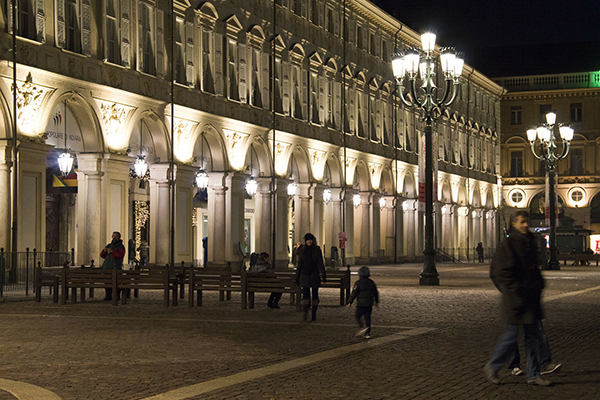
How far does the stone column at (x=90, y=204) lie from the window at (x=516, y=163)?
2652 inches

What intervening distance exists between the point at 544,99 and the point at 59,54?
227 feet

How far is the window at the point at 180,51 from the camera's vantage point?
36844mm

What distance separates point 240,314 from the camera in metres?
19.7

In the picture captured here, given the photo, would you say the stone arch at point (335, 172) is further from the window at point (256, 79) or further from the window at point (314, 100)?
the window at point (256, 79)

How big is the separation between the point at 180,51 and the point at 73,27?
679 centimetres

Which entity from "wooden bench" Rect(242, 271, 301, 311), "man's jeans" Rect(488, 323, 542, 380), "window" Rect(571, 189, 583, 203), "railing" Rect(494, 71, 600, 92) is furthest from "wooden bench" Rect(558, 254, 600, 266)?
"man's jeans" Rect(488, 323, 542, 380)

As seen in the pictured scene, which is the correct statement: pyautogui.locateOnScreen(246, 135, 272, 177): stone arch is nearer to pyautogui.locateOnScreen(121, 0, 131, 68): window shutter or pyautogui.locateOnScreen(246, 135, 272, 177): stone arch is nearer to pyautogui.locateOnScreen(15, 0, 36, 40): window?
pyautogui.locateOnScreen(121, 0, 131, 68): window shutter

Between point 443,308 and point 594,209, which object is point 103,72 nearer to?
point 443,308

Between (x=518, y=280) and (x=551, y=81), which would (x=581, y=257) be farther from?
(x=518, y=280)

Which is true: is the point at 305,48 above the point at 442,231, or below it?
above

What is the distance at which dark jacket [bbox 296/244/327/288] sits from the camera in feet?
60.2

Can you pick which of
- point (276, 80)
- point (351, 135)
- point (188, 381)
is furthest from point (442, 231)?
point (188, 381)

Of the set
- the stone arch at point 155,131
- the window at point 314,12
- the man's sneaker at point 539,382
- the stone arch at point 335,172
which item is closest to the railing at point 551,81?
the stone arch at point 335,172

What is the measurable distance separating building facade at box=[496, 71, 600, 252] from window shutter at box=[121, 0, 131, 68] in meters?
61.2
